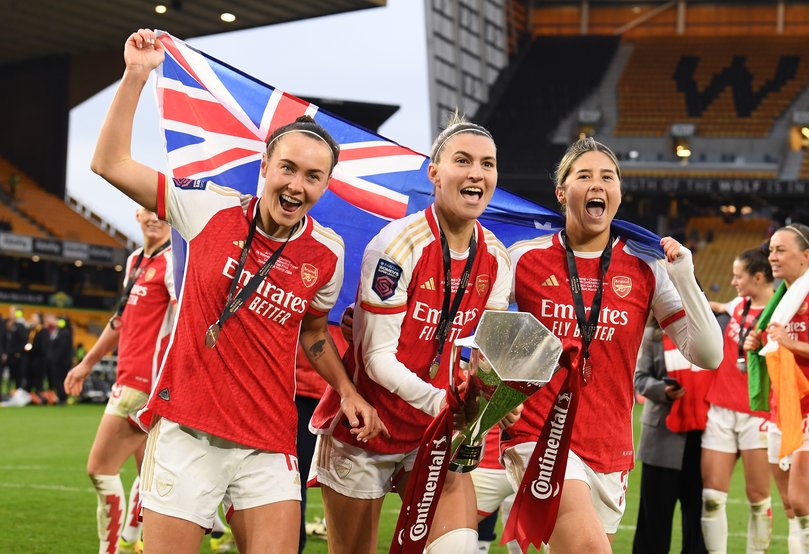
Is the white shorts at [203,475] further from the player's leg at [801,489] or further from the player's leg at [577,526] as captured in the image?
the player's leg at [801,489]

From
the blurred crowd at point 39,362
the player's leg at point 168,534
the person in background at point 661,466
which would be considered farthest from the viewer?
the blurred crowd at point 39,362

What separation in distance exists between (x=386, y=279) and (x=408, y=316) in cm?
15

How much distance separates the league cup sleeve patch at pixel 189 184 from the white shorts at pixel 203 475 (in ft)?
2.47

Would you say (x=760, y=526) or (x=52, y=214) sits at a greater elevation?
(x=52, y=214)

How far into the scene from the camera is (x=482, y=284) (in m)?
3.69

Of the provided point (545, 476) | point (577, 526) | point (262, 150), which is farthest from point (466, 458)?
point (262, 150)

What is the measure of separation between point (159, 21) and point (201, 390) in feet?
88.2

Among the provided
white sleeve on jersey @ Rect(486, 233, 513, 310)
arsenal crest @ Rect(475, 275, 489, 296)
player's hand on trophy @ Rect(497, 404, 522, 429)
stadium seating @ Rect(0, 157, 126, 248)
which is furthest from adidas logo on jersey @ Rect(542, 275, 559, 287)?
stadium seating @ Rect(0, 157, 126, 248)

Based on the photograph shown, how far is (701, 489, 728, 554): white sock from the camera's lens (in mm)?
6273

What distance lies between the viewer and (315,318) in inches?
146

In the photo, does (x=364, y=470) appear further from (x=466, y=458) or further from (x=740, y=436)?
(x=740, y=436)

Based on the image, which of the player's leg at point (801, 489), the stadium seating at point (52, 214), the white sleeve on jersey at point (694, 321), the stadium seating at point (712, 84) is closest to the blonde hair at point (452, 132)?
the white sleeve on jersey at point (694, 321)

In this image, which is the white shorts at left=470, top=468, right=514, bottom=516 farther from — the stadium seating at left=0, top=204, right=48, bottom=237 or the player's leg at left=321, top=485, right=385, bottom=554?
the stadium seating at left=0, top=204, right=48, bottom=237

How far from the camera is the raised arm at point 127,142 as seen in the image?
3.33m
